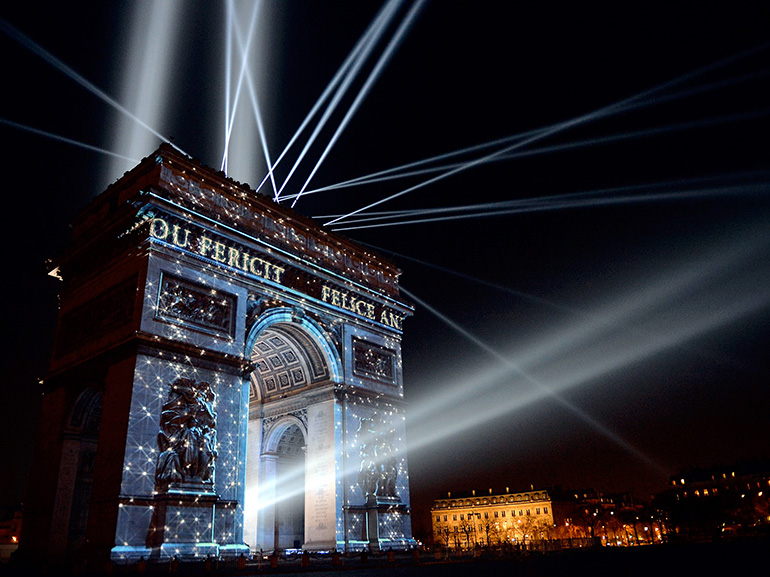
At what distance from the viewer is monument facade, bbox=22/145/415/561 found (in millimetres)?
20188

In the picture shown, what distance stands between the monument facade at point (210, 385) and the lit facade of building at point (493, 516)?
95301 millimetres

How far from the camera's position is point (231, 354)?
2367 cm

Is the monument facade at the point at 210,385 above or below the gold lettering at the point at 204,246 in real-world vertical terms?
below

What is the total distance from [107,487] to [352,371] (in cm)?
1273

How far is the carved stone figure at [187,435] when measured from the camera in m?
20.3

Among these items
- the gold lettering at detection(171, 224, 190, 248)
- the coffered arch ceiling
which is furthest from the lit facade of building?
the gold lettering at detection(171, 224, 190, 248)

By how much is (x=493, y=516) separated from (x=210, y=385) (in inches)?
4569

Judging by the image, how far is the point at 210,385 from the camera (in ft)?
74.2

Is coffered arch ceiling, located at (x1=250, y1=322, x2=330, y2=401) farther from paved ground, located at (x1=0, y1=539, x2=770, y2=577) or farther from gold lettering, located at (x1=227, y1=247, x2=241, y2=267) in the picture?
paved ground, located at (x1=0, y1=539, x2=770, y2=577)

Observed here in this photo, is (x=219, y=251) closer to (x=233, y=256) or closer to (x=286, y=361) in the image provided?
(x=233, y=256)

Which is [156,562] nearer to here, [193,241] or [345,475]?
[345,475]

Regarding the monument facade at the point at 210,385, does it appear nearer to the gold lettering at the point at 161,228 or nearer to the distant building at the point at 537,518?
the gold lettering at the point at 161,228

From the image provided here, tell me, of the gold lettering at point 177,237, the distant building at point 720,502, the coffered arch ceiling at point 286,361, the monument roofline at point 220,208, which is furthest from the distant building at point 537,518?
the gold lettering at point 177,237

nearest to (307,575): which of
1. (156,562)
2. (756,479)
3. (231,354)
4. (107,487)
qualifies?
(156,562)
